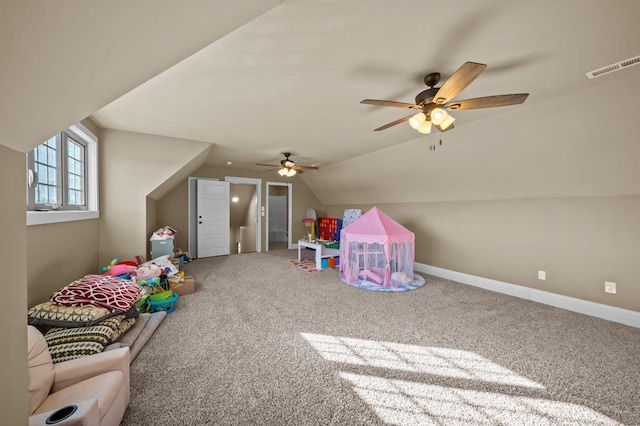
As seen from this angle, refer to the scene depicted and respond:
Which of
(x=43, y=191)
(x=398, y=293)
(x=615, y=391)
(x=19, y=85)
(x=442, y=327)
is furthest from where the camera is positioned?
(x=398, y=293)

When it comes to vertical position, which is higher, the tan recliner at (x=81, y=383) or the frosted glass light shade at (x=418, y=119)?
the frosted glass light shade at (x=418, y=119)

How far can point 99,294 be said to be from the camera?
7.52ft

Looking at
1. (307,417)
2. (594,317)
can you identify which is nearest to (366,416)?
(307,417)

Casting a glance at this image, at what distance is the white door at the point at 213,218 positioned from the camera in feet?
20.4

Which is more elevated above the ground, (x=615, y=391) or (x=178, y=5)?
(x=178, y=5)

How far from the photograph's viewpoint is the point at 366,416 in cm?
155

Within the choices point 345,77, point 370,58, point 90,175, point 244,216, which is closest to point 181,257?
point 90,175

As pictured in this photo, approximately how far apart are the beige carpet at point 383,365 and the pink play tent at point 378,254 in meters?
0.69

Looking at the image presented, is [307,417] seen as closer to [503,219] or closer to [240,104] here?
[240,104]

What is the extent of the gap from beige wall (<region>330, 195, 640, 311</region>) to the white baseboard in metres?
0.07

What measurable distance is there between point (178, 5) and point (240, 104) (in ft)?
6.59

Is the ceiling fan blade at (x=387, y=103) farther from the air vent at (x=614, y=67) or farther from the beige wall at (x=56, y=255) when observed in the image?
the beige wall at (x=56, y=255)

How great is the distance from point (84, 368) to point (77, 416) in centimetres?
59

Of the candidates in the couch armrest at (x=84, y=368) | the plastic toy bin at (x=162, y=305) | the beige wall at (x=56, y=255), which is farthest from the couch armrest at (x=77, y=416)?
the plastic toy bin at (x=162, y=305)
